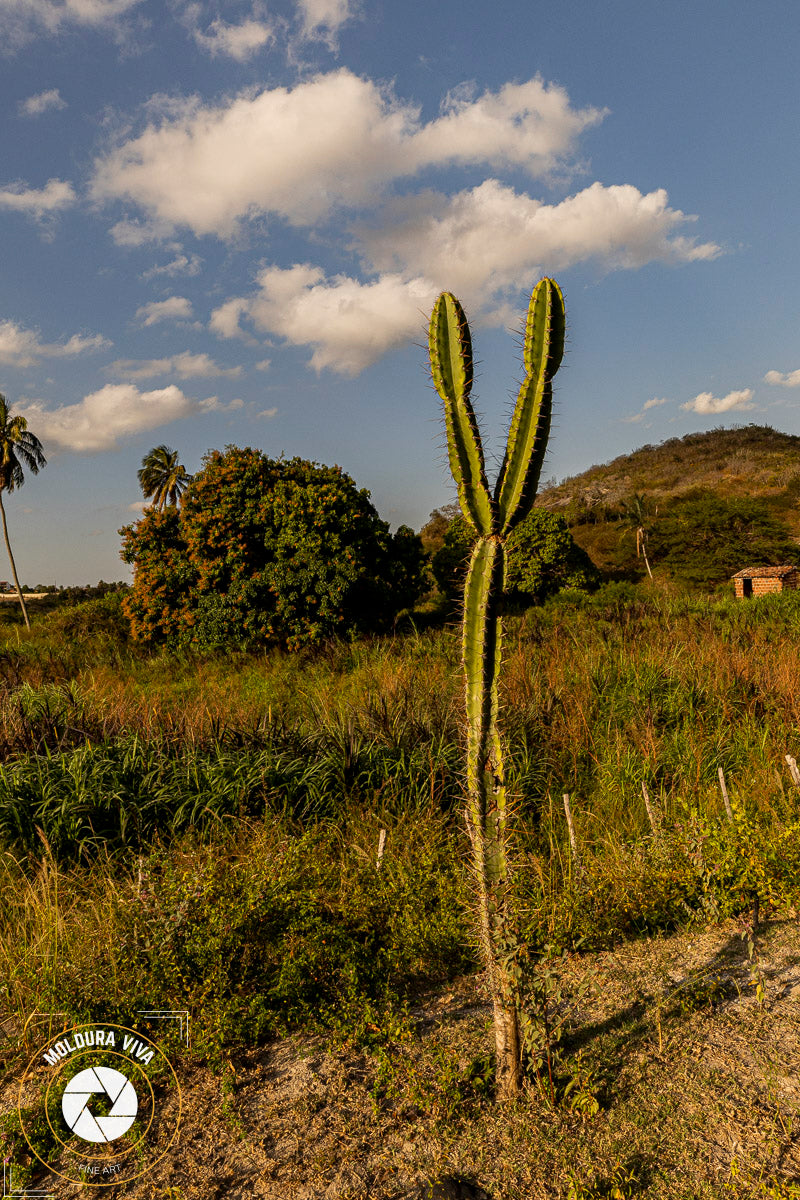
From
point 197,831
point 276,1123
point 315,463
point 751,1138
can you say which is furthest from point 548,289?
point 315,463

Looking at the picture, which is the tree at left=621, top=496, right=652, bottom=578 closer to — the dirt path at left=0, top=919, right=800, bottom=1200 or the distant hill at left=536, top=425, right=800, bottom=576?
the distant hill at left=536, top=425, right=800, bottom=576

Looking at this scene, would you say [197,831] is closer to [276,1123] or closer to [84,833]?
[84,833]

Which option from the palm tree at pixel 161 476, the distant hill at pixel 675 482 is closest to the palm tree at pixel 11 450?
the palm tree at pixel 161 476

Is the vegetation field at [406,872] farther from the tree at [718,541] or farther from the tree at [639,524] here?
the tree at [639,524]

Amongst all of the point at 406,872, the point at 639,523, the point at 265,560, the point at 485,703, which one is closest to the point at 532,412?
the point at 485,703

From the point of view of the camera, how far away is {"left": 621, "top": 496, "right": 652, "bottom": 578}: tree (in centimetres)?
3716

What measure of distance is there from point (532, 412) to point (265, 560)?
1259 centimetres

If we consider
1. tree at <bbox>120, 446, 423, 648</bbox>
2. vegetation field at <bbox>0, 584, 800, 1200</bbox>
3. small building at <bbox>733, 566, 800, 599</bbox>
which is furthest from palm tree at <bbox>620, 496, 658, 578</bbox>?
vegetation field at <bbox>0, 584, 800, 1200</bbox>

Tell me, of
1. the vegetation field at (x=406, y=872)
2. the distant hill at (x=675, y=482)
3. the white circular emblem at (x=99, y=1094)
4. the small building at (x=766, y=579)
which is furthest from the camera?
the distant hill at (x=675, y=482)

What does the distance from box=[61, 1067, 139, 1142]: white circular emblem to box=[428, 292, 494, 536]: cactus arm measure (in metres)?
2.73

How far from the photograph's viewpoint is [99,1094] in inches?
111

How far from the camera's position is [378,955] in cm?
367

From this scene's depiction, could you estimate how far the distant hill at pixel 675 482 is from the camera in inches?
1665

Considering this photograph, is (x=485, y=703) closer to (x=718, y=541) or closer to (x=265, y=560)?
(x=265, y=560)
